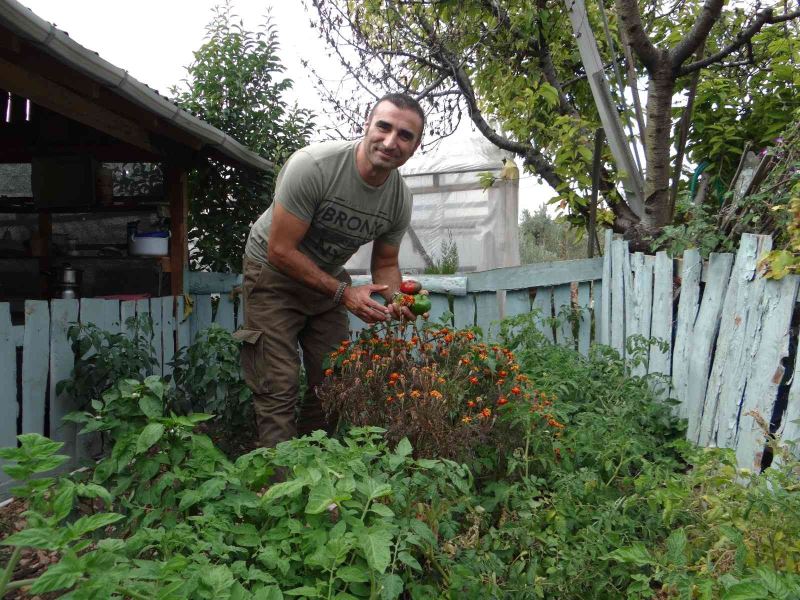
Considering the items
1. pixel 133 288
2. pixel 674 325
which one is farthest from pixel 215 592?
pixel 133 288

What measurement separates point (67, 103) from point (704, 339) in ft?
14.3

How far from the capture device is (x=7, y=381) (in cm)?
355

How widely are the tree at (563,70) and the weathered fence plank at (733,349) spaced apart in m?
1.76

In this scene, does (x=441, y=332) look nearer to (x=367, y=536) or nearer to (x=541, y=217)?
(x=367, y=536)

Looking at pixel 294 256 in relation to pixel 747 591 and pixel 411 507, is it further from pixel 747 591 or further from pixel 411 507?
pixel 747 591

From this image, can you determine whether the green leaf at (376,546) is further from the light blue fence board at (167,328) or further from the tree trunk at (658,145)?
the tree trunk at (658,145)

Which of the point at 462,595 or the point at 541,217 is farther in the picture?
the point at 541,217

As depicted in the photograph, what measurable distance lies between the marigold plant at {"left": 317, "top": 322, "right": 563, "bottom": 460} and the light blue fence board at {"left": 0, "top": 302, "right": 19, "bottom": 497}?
1.71 m

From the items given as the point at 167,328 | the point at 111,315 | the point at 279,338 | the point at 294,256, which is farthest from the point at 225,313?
the point at 294,256

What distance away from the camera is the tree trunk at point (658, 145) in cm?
491

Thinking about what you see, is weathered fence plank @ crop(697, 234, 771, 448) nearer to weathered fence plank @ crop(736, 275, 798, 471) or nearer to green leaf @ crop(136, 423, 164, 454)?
weathered fence plank @ crop(736, 275, 798, 471)

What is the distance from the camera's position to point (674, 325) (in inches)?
158

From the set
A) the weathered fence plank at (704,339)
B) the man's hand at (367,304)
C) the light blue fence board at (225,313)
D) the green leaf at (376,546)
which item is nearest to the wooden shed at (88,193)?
the light blue fence board at (225,313)

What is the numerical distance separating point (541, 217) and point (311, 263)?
16.1m
